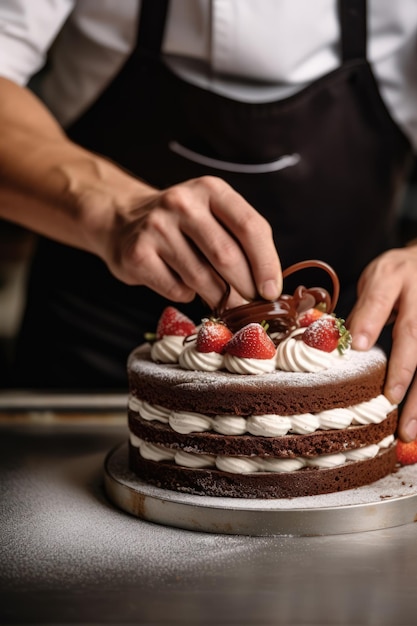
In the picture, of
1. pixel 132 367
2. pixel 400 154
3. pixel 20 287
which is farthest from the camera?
pixel 20 287

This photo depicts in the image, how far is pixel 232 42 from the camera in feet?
7.88

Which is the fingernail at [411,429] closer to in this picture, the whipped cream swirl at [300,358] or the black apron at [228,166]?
the whipped cream swirl at [300,358]

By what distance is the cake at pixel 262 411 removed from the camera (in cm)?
170

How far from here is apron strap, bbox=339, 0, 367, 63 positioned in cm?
243

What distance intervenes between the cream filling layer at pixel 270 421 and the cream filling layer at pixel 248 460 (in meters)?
0.05

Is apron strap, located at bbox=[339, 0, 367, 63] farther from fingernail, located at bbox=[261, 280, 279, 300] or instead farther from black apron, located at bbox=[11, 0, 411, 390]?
fingernail, located at bbox=[261, 280, 279, 300]

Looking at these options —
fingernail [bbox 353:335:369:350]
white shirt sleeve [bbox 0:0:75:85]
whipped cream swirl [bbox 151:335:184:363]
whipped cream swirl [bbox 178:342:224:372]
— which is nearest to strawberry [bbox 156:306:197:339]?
whipped cream swirl [bbox 151:335:184:363]

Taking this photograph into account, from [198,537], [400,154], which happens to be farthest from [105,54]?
[198,537]

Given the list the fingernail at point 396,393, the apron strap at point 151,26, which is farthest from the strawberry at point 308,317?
the apron strap at point 151,26

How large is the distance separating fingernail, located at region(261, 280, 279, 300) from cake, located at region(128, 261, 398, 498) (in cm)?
4

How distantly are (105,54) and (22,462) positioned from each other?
1.18m

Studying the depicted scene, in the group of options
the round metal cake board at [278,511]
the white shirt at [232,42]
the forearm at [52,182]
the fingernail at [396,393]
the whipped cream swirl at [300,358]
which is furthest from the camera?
the white shirt at [232,42]

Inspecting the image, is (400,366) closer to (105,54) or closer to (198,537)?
(198,537)

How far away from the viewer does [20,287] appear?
5.09m
